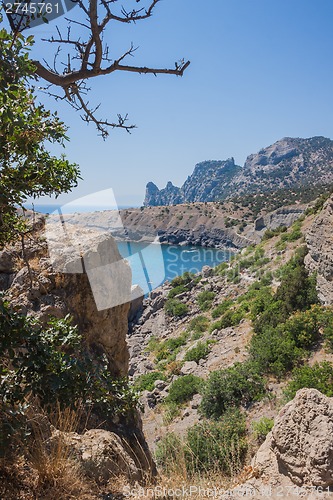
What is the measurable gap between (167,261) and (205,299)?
117ft

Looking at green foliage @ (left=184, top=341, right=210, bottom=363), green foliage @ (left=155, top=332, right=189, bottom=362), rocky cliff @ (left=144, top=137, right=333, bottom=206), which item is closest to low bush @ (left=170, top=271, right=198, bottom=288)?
green foliage @ (left=155, top=332, right=189, bottom=362)

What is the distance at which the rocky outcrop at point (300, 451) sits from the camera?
2.74 m

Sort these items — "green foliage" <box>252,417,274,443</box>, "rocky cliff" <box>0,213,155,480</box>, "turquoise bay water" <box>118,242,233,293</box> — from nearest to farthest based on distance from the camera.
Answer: "rocky cliff" <box>0,213,155,480</box> < "green foliage" <box>252,417,274,443</box> < "turquoise bay water" <box>118,242,233,293</box>

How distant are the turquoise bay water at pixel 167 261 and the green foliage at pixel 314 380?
27990 mm

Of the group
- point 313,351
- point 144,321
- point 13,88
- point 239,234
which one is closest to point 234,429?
point 313,351

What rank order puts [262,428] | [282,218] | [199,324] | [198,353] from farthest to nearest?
[282,218]
[199,324]
[198,353]
[262,428]

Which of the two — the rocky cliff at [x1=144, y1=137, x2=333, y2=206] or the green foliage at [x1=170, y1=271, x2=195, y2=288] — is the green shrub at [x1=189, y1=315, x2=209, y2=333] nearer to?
the green foliage at [x1=170, y1=271, x2=195, y2=288]

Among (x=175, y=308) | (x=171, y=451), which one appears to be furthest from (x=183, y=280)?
(x=171, y=451)

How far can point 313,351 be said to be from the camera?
1034 cm

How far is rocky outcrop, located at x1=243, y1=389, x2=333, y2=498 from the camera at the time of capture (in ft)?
8.99

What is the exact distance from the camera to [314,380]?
820 cm

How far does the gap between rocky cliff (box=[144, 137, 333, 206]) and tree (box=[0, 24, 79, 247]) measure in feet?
313

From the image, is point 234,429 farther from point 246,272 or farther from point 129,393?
point 246,272

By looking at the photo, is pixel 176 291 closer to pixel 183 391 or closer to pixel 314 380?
pixel 183 391
